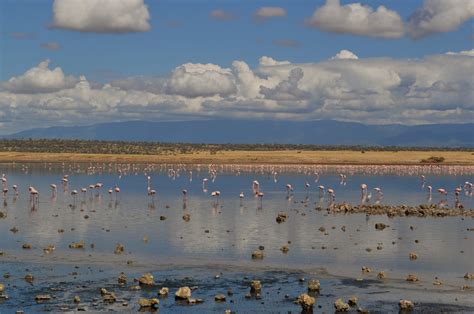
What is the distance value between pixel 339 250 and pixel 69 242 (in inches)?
616

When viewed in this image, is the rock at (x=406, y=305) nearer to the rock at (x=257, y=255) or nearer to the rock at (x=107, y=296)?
the rock at (x=107, y=296)

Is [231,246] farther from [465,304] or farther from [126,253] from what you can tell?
[465,304]

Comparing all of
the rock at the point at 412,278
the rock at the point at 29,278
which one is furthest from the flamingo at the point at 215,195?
the rock at the point at 29,278

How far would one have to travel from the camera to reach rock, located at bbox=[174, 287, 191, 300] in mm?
28297

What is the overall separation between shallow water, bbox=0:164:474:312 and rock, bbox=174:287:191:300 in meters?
1.13

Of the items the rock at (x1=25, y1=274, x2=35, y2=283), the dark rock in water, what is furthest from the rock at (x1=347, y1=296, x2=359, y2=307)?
the rock at (x1=25, y1=274, x2=35, y2=283)

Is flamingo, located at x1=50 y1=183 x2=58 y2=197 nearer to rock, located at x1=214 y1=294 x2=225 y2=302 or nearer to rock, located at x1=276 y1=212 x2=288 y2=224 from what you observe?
rock, located at x1=276 y1=212 x2=288 y2=224

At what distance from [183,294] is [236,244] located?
46.1 feet

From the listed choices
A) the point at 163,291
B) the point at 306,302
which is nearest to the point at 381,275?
the point at 306,302

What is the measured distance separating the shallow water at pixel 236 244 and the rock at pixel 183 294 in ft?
3.70

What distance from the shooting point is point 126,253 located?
38750 mm

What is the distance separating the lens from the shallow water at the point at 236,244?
3101cm

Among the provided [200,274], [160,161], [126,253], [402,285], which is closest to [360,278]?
[402,285]

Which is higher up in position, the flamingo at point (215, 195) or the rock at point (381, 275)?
the flamingo at point (215, 195)
